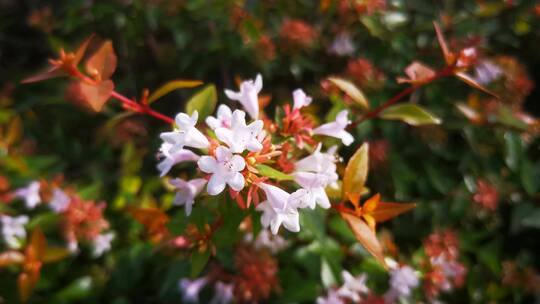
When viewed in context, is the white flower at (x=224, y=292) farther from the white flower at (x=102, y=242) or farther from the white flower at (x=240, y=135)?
the white flower at (x=240, y=135)

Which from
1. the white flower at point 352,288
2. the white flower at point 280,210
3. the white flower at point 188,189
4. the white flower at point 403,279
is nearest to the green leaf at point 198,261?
the white flower at point 188,189

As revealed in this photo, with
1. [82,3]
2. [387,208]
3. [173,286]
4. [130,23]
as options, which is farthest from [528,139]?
[82,3]

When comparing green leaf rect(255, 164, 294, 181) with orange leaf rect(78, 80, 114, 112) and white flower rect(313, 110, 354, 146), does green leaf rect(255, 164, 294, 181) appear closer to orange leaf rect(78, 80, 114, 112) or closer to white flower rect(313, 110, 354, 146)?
white flower rect(313, 110, 354, 146)

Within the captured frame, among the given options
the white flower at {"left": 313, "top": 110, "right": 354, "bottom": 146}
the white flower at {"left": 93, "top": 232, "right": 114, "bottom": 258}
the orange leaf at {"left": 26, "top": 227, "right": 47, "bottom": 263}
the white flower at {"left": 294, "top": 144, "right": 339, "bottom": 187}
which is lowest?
the white flower at {"left": 93, "top": 232, "right": 114, "bottom": 258}

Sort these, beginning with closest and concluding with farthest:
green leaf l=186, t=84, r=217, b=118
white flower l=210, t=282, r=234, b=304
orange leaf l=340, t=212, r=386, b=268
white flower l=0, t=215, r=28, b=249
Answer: orange leaf l=340, t=212, r=386, b=268 < green leaf l=186, t=84, r=217, b=118 < white flower l=210, t=282, r=234, b=304 < white flower l=0, t=215, r=28, b=249

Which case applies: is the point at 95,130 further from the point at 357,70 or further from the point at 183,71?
the point at 357,70

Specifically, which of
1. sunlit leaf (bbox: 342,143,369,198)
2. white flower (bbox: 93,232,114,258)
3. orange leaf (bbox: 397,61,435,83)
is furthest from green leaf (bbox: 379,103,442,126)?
white flower (bbox: 93,232,114,258)

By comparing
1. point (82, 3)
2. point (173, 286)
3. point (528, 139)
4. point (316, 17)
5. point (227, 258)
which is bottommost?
point (173, 286)
